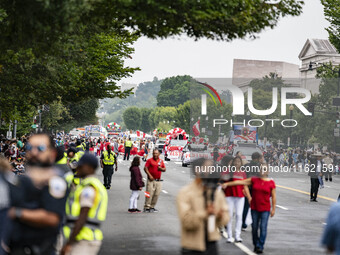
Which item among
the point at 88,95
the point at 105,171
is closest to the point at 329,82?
the point at 88,95

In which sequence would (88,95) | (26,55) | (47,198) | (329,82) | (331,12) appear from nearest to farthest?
1. (47,198)
2. (26,55)
3. (88,95)
4. (331,12)
5. (329,82)

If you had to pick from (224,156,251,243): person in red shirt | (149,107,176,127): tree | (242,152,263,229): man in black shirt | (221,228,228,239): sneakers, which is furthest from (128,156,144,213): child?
(149,107,176,127): tree

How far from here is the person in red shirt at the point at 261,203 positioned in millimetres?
12398

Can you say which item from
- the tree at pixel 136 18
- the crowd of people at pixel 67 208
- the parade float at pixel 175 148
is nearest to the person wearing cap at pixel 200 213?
the crowd of people at pixel 67 208

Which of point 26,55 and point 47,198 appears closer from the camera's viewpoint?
point 47,198

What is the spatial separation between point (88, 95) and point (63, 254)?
87.7 feet

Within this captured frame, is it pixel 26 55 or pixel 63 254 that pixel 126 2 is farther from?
pixel 26 55

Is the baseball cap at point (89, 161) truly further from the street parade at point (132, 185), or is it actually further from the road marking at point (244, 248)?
the road marking at point (244, 248)

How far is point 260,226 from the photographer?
12.5 m

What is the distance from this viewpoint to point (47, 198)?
5.80 m

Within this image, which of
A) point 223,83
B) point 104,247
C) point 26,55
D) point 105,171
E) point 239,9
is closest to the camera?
point 239,9

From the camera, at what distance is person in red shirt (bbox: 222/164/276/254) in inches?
488

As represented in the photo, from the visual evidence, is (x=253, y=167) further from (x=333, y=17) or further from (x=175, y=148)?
(x=175, y=148)

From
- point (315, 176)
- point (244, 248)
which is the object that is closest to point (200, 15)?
point (244, 248)
